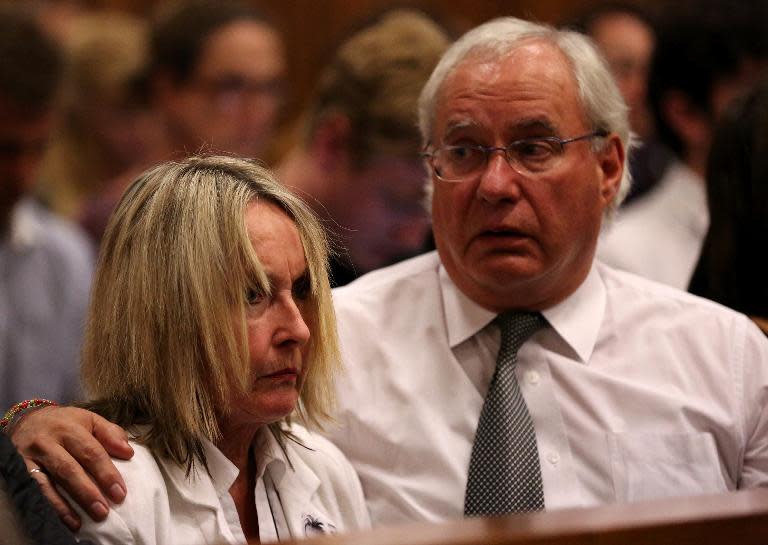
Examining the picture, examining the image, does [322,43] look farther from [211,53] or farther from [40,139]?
[40,139]

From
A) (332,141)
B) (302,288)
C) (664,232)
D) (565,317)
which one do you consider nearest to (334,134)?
(332,141)

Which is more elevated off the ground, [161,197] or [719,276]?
[161,197]

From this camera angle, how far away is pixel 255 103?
4.32 metres

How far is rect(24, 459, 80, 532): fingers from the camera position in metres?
1.65

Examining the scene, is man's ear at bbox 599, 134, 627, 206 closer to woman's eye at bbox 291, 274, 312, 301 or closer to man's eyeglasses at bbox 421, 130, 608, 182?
man's eyeglasses at bbox 421, 130, 608, 182

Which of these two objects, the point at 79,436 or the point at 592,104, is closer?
the point at 79,436

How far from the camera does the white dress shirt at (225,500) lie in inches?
66.1

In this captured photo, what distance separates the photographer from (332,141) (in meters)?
3.52

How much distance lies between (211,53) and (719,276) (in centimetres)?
223

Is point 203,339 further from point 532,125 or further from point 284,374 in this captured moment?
point 532,125

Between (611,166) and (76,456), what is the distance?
120 cm

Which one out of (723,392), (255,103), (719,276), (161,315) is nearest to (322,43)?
(255,103)

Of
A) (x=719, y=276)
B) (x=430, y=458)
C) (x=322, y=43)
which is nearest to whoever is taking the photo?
(x=430, y=458)

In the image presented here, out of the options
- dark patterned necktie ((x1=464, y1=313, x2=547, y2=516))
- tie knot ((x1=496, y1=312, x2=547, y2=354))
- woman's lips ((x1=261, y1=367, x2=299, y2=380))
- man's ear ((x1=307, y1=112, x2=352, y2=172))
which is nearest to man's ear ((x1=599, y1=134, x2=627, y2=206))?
tie knot ((x1=496, y1=312, x2=547, y2=354))
